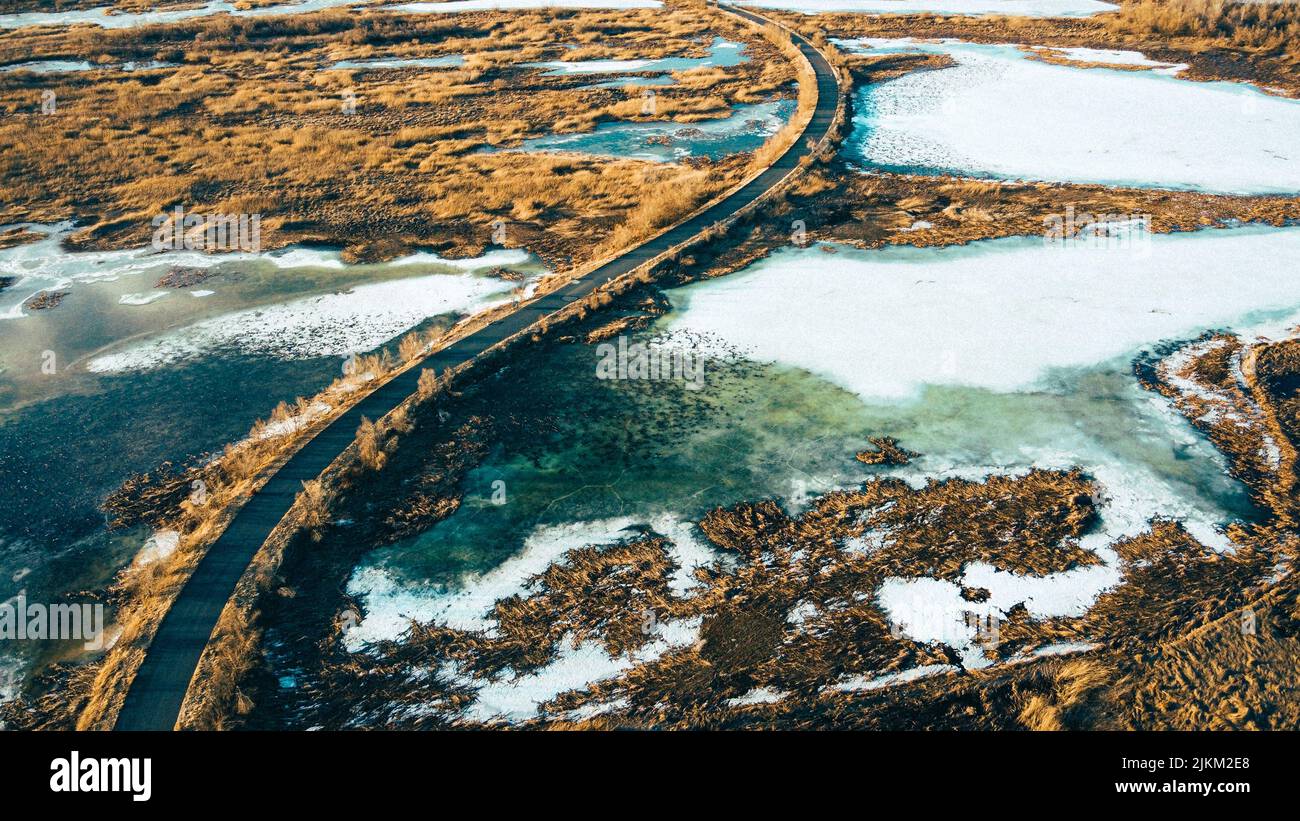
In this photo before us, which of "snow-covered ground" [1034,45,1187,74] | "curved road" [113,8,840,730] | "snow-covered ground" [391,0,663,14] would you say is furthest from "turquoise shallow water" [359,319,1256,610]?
"snow-covered ground" [391,0,663,14]

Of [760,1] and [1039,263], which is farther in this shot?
[760,1]

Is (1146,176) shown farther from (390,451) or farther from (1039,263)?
(390,451)

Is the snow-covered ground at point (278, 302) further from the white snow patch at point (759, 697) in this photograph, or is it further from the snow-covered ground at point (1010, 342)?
the white snow patch at point (759, 697)

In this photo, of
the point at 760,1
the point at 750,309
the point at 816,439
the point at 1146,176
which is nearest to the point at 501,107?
the point at 750,309

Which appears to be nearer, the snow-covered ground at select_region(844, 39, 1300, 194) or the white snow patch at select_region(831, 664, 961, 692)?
the white snow patch at select_region(831, 664, 961, 692)

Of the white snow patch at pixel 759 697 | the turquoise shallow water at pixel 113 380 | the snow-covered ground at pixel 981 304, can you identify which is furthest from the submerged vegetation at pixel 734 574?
the snow-covered ground at pixel 981 304

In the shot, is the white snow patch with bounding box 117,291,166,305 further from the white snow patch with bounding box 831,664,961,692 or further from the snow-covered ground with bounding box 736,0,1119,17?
the snow-covered ground with bounding box 736,0,1119,17
